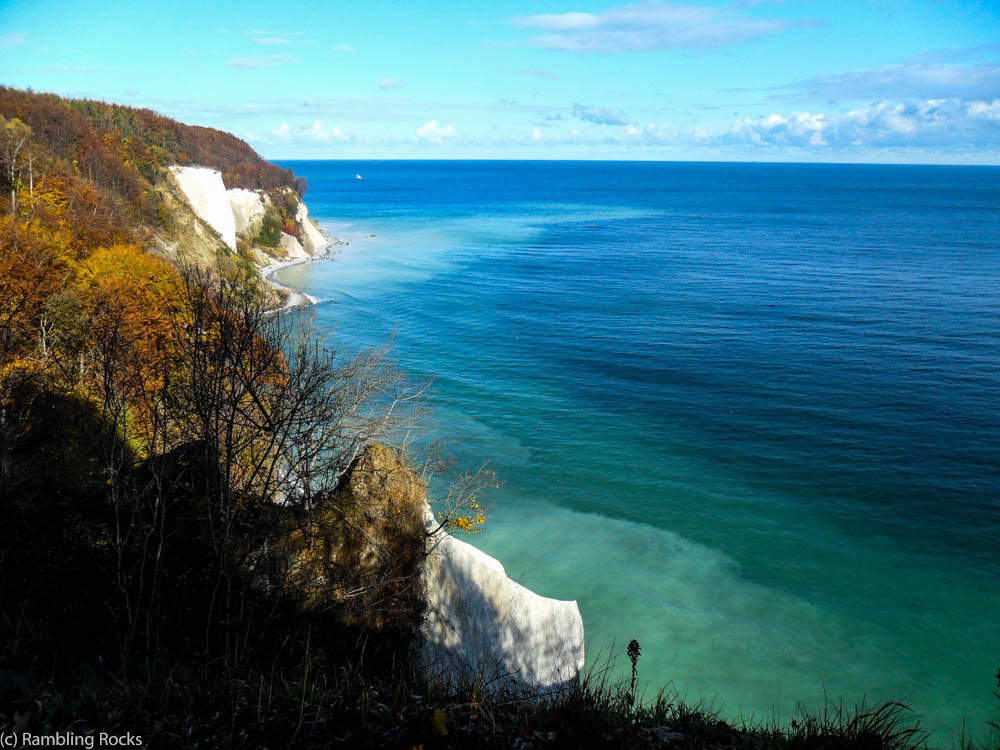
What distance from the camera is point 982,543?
86.9 feet

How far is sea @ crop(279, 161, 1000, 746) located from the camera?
2109 cm

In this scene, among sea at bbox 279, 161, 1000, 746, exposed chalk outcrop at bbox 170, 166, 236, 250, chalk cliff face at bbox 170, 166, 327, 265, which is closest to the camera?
sea at bbox 279, 161, 1000, 746

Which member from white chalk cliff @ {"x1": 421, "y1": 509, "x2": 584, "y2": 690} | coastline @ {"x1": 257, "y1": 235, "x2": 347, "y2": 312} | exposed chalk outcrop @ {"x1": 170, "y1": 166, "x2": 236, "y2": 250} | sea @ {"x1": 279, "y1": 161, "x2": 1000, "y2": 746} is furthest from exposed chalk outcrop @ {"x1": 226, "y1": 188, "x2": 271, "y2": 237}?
white chalk cliff @ {"x1": 421, "y1": 509, "x2": 584, "y2": 690}

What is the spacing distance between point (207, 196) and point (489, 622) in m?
64.1

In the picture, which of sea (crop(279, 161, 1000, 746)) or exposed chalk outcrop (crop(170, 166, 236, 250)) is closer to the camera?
sea (crop(279, 161, 1000, 746))

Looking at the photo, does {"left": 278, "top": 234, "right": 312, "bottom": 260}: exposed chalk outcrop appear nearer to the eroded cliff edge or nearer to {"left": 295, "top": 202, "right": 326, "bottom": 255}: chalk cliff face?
{"left": 295, "top": 202, "right": 326, "bottom": 255}: chalk cliff face

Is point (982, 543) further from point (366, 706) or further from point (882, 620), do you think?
point (366, 706)

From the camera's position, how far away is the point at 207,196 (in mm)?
67375

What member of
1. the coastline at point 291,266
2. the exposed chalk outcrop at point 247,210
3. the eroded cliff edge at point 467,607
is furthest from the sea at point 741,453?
the exposed chalk outcrop at point 247,210

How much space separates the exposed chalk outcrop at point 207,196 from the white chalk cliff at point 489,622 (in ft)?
198

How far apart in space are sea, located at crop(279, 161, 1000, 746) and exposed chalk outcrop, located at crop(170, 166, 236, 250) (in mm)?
8616

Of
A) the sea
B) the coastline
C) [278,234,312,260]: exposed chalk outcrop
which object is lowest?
the sea

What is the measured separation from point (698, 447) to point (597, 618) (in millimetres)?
14549

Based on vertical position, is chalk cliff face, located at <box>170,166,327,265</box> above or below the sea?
above
